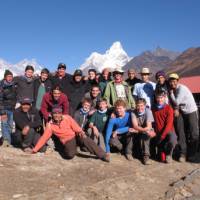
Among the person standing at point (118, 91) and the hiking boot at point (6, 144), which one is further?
the person standing at point (118, 91)

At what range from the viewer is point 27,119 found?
10656 mm

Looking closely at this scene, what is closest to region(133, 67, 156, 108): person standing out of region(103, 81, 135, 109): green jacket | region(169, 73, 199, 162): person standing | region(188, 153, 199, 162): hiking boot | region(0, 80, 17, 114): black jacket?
region(103, 81, 135, 109): green jacket

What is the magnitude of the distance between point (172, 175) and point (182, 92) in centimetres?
240

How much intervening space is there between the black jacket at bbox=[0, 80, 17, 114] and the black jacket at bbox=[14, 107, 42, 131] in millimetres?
658

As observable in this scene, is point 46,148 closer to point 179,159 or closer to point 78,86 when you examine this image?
point 78,86

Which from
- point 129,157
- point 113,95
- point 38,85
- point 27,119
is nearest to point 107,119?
point 113,95

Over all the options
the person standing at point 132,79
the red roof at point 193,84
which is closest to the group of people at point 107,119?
the person standing at point 132,79

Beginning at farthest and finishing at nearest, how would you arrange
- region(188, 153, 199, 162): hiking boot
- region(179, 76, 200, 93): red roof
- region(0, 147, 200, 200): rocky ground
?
region(179, 76, 200, 93): red roof, region(188, 153, 199, 162): hiking boot, region(0, 147, 200, 200): rocky ground

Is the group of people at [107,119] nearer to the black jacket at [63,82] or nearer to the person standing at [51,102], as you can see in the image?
the person standing at [51,102]

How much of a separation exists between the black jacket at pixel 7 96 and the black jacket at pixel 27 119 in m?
0.66

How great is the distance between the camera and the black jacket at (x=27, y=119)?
10562mm

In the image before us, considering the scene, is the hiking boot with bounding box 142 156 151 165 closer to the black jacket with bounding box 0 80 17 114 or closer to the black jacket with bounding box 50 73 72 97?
the black jacket with bounding box 50 73 72 97

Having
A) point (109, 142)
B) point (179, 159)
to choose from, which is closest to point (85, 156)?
point (109, 142)

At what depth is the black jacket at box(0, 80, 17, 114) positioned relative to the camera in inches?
443
